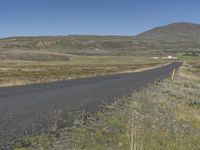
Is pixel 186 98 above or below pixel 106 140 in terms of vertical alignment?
below

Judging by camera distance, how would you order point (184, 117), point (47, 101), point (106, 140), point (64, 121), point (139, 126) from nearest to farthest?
1. point (106, 140)
2. point (139, 126)
3. point (64, 121)
4. point (184, 117)
5. point (47, 101)

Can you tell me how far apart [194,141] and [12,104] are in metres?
9.56

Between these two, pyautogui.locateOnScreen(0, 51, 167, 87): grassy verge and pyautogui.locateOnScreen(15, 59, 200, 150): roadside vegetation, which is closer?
pyautogui.locateOnScreen(15, 59, 200, 150): roadside vegetation

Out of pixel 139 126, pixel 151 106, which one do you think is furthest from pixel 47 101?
pixel 139 126

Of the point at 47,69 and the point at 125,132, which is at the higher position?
the point at 125,132

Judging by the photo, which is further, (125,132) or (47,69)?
(47,69)

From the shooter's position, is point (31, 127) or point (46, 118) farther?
point (46, 118)

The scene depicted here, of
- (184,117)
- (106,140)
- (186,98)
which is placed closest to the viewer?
(106,140)

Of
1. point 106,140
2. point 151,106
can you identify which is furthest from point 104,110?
point 106,140

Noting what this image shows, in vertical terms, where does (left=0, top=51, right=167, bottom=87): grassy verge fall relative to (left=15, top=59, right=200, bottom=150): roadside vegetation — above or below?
below

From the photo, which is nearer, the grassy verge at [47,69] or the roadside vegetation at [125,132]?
the roadside vegetation at [125,132]

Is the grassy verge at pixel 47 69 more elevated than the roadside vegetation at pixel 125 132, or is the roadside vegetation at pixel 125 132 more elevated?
the roadside vegetation at pixel 125 132

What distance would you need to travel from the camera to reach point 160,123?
14023mm

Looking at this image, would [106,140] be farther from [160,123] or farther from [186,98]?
[186,98]
